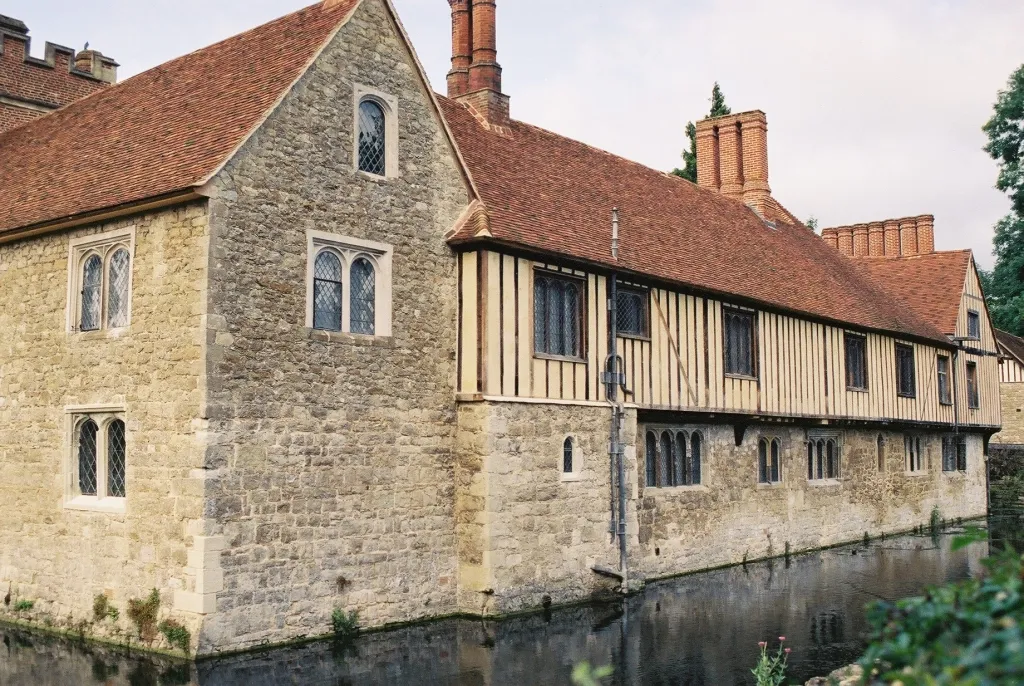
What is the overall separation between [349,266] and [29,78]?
32.3 feet

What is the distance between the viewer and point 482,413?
12.9m

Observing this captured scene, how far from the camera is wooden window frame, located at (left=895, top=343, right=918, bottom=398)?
2378cm

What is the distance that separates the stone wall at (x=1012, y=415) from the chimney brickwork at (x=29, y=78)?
3691 centimetres

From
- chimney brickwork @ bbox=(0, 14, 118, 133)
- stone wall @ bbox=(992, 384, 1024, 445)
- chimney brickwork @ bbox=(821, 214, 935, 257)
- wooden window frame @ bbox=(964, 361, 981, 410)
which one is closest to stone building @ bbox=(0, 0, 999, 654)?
chimney brickwork @ bbox=(0, 14, 118, 133)

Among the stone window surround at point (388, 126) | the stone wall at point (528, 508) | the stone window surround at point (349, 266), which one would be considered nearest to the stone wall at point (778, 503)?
the stone wall at point (528, 508)

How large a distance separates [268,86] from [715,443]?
30.9 ft

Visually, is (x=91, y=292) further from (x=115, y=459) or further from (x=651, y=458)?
(x=651, y=458)

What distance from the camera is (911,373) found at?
2455 centimetres

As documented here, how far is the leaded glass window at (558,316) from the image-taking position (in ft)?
46.1

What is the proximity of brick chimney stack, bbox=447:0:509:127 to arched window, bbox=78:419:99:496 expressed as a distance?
8282mm

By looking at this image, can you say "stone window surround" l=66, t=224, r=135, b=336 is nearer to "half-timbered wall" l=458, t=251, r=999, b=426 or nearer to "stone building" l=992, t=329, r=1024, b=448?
"half-timbered wall" l=458, t=251, r=999, b=426

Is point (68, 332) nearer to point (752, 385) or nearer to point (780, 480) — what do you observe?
point (752, 385)

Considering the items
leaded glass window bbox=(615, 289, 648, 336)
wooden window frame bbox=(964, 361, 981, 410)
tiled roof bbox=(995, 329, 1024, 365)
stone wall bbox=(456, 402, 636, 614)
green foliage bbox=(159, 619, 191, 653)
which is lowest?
green foliage bbox=(159, 619, 191, 653)

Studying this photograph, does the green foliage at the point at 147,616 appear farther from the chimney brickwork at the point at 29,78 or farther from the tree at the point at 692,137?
the tree at the point at 692,137
